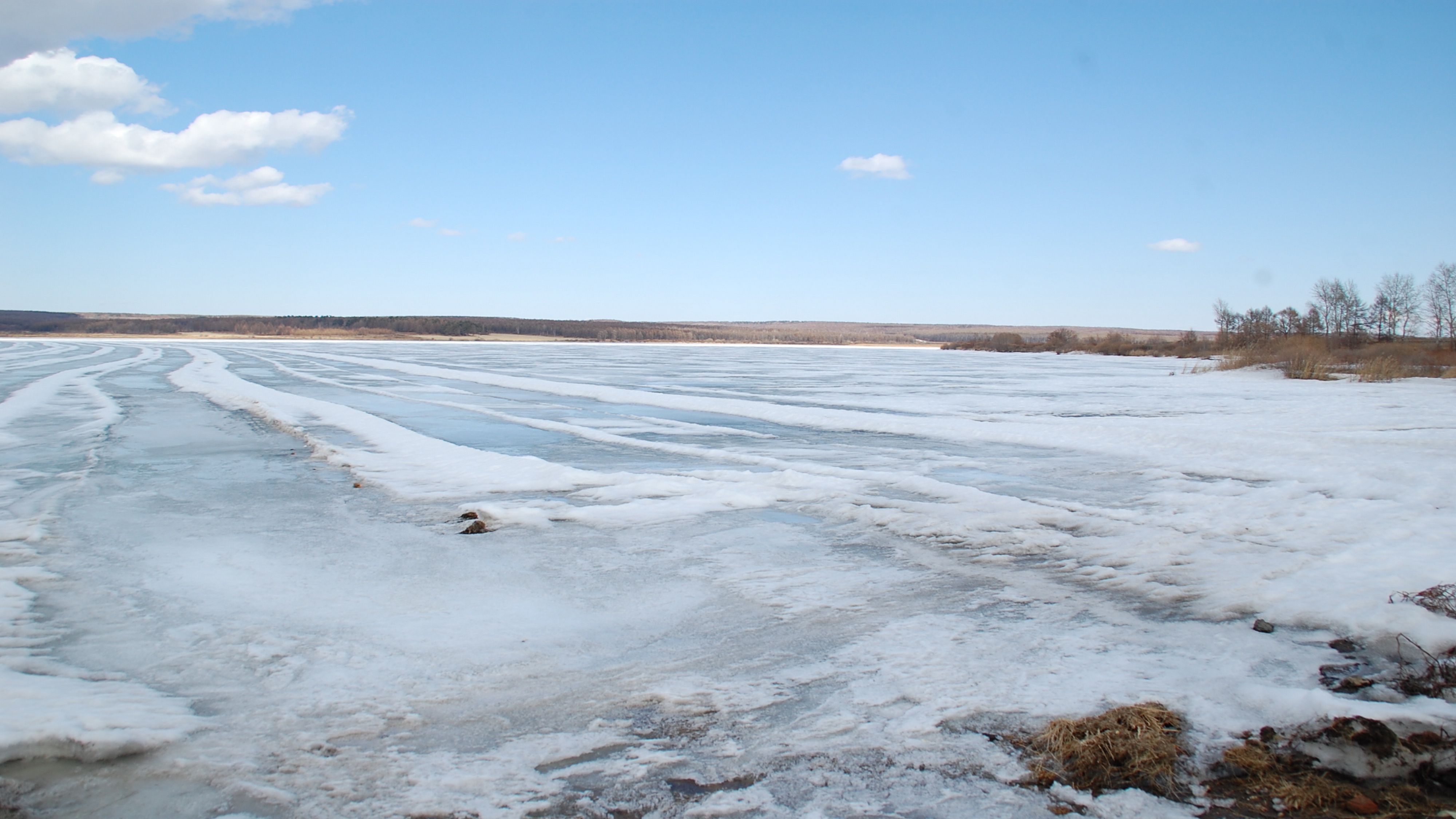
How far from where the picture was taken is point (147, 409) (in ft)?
45.2

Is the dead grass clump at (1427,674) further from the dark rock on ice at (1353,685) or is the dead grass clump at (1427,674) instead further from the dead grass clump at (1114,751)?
the dead grass clump at (1114,751)

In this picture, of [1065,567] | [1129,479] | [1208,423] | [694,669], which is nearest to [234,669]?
[694,669]

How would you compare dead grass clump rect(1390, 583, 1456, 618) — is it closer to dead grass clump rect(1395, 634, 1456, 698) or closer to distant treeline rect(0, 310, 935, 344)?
dead grass clump rect(1395, 634, 1456, 698)

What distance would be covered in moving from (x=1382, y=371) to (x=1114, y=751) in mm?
24594

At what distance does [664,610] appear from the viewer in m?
4.22

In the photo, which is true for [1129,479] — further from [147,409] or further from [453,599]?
[147,409]

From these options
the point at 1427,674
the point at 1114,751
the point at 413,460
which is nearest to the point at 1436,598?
the point at 1427,674

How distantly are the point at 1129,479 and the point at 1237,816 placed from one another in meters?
5.73

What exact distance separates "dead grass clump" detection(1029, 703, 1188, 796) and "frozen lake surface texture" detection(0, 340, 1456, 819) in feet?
0.37

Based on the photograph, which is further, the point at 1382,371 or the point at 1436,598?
the point at 1382,371

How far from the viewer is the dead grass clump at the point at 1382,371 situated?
21.2 metres

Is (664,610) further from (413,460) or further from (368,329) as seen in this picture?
(368,329)

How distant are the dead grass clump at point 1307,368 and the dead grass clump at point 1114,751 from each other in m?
24.2

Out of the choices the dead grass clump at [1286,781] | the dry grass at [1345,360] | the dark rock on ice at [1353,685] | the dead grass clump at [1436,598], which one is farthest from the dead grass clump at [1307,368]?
the dead grass clump at [1286,781]
